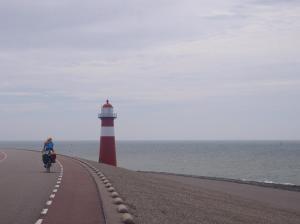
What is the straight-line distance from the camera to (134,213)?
14.9m

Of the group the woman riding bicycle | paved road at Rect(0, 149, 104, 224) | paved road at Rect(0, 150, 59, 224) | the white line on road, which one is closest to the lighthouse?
the woman riding bicycle

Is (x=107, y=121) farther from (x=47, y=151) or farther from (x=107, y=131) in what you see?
(x=47, y=151)

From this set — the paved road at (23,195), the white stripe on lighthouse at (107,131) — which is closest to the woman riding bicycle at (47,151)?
the paved road at (23,195)

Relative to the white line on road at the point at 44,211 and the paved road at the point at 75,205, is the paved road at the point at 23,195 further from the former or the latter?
the paved road at the point at 75,205

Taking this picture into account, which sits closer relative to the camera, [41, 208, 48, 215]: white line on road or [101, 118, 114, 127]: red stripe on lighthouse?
[41, 208, 48, 215]: white line on road

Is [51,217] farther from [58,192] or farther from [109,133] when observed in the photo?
[109,133]

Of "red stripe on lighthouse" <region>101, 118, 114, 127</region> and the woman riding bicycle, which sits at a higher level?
"red stripe on lighthouse" <region>101, 118, 114, 127</region>

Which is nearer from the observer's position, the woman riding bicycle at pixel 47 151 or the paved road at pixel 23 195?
the paved road at pixel 23 195

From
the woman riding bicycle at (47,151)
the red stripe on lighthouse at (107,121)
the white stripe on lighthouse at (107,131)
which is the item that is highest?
the red stripe on lighthouse at (107,121)

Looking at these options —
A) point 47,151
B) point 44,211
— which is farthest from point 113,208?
point 47,151

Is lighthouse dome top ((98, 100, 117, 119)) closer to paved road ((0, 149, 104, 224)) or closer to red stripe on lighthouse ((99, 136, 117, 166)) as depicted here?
red stripe on lighthouse ((99, 136, 117, 166))

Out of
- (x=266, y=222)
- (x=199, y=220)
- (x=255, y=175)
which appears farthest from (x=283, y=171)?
(x=199, y=220)

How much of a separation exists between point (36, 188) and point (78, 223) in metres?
7.46

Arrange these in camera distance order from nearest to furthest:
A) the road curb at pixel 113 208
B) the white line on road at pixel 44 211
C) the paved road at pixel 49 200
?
the road curb at pixel 113 208 < the paved road at pixel 49 200 < the white line on road at pixel 44 211
